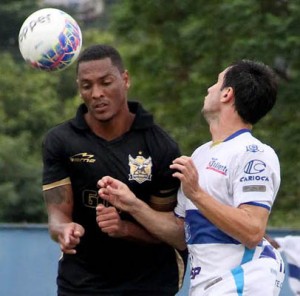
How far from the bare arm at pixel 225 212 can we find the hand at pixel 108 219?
1.54 feet

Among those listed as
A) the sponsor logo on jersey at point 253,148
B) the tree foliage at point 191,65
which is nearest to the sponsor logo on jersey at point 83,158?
the sponsor logo on jersey at point 253,148

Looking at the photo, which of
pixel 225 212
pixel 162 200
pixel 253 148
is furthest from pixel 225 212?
pixel 162 200

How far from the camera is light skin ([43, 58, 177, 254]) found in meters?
5.63

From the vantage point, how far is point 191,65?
67.3ft

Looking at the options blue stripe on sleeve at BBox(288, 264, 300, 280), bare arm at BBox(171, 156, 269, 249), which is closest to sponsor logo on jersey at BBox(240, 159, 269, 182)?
bare arm at BBox(171, 156, 269, 249)

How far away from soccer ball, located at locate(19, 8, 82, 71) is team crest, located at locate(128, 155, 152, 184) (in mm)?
723

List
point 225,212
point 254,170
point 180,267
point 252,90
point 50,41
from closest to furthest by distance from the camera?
1. point 225,212
2. point 254,170
3. point 252,90
4. point 180,267
5. point 50,41

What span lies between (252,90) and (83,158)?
3.00ft

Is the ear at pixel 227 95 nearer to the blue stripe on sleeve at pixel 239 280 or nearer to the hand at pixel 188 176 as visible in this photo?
the hand at pixel 188 176

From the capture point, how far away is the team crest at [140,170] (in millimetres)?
5848

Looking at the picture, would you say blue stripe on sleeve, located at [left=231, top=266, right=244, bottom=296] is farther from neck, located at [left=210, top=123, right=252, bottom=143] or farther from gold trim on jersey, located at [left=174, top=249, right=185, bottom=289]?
gold trim on jersey, located at [left=174, top=249, right=185, bottom=289]

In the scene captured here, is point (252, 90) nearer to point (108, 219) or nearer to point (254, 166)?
point (254, 166)

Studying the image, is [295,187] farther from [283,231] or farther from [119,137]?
[119,137]

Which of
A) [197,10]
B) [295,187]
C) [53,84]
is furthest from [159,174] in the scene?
[53,84]
